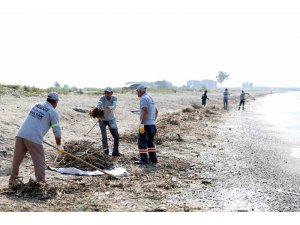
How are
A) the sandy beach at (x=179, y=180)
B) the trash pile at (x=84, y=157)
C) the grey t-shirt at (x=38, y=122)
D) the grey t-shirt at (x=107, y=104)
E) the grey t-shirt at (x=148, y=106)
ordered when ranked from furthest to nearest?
the grey t-shirt at (x=107, y=104) < the grey t-shirt at (x=148, y=106) < the trash pile at (x=84, y=157) < the grey t-shirt at (x=38, y=122) < the sandy beach at (x=179, y=180)

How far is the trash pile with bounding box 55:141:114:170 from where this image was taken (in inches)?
370

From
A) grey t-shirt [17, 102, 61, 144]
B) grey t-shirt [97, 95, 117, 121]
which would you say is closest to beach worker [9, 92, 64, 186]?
grey t-shirt [17, 102, 61, 144]

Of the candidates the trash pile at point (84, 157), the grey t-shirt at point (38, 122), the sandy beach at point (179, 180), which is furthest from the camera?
the trash pile at point (84, 157)

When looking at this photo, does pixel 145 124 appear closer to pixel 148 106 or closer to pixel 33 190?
pixel 148 106

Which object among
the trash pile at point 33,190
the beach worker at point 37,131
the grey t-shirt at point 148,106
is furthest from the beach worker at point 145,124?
the trash pile at point 33,190

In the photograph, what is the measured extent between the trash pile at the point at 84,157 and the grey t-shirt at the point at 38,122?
7.03ft

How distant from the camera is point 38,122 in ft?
24.0

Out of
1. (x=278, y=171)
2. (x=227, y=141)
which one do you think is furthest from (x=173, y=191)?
(x=227, y=141)

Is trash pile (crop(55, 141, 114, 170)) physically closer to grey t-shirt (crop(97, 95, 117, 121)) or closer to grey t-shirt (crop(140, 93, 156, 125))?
grey t-shirt (crop(97, 95, 117, 121))

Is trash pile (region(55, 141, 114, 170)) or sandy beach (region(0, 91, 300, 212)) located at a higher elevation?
trash pile (region(55, 141, 114, 170))

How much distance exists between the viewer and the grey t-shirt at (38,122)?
7.30m

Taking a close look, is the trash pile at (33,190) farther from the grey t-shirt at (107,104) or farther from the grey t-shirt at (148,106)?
the grey t-shirt at (107,104)

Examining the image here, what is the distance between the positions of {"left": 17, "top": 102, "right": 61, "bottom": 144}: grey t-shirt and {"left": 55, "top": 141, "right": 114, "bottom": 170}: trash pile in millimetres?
2142
